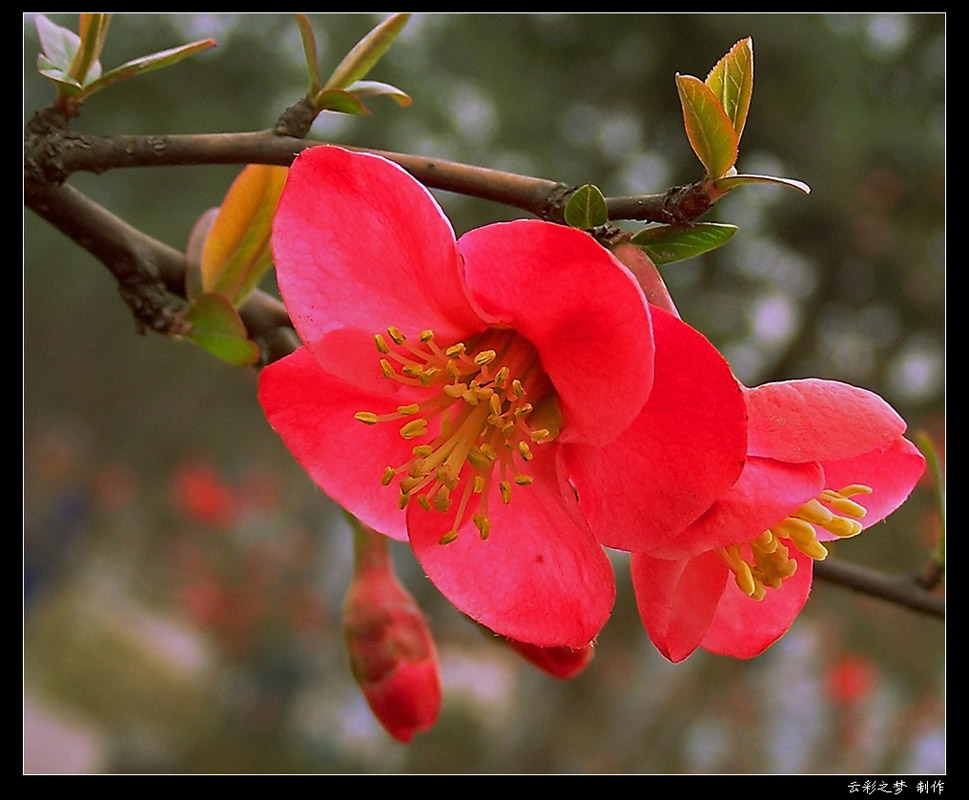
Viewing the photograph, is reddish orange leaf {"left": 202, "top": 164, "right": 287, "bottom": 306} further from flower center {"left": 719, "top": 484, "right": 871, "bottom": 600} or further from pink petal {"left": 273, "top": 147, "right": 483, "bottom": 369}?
flower center {"left": 719, "top": 484, "right": 871, "bottom": 600}

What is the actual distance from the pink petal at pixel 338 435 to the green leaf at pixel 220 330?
7 centimetres

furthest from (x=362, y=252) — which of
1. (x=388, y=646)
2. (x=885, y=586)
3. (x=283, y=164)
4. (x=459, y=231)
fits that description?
(x=459, y=231)

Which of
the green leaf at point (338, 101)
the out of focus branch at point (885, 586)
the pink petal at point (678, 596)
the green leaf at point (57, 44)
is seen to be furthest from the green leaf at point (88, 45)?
the out of focus branch at point (885, 586)

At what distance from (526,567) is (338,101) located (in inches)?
8.7

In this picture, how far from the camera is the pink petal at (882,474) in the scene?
1.27 feet

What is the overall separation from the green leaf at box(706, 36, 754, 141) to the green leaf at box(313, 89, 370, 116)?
15 centimetres

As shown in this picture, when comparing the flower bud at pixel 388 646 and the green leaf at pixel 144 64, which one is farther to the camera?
the flower bud at pixel 388 646

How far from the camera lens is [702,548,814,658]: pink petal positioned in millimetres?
392

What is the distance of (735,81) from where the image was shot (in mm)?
334

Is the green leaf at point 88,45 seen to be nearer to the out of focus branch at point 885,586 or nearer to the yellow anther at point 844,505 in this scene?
the yellow anther at point 844,505

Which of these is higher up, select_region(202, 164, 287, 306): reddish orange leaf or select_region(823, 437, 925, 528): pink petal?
select_region(202, 164, 287, 306): reddish orange leaf

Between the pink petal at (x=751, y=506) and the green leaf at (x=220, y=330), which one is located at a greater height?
the green leaf at (x=220, y=330)

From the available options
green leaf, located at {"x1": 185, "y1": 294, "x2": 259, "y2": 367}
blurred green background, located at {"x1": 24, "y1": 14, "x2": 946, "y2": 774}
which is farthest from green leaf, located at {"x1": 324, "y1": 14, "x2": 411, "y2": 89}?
blurred green background, located at {"x1": 24, "y1": 14, "x2": 946, "y2": 774}

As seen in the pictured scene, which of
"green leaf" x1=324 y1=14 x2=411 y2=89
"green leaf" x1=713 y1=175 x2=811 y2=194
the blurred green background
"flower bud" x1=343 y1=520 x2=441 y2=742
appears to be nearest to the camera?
"green leaf" x1=713 y1=175 x2=811 y2=194
